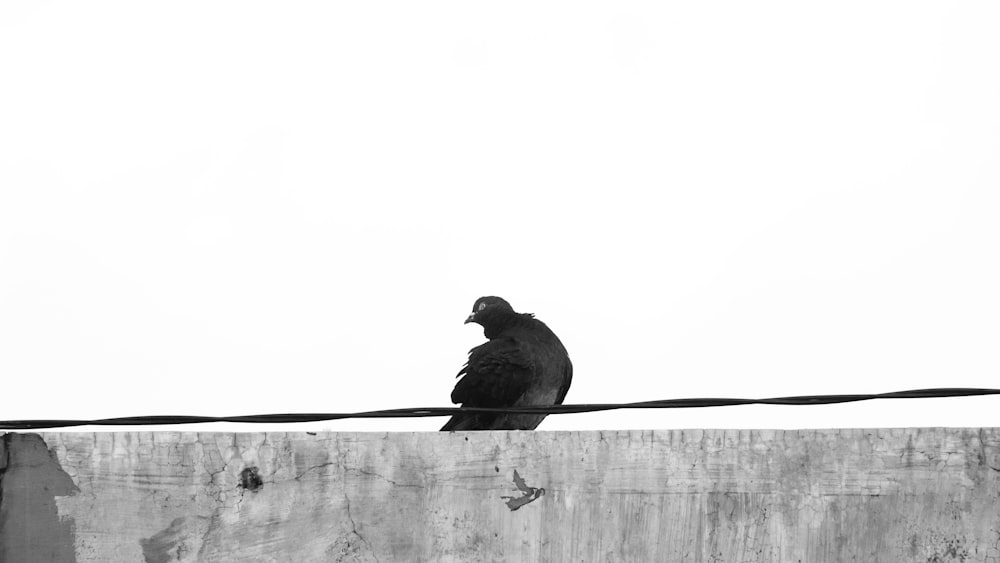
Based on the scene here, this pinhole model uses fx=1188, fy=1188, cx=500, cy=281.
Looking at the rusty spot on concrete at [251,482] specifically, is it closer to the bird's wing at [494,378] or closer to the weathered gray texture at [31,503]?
the weathered gray texture at [31,503]

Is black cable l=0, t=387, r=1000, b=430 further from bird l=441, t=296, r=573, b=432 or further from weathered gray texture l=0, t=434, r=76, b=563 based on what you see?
bird l=441, t=296, r=573, b=432

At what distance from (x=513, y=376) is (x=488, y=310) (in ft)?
3.70

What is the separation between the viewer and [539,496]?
11.5 ft

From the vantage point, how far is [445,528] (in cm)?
350

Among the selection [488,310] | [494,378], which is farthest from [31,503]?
[488,310]

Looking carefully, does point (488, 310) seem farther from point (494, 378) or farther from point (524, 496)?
point (524, 496)

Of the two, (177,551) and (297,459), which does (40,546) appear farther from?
(297,459)

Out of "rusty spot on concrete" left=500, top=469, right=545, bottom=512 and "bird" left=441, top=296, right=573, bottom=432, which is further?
"bird" left=441, top=296, right=573, bottom=432

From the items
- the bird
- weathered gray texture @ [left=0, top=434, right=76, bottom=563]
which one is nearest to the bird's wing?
the bird

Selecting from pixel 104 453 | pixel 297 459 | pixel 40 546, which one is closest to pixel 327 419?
pixel 297 459

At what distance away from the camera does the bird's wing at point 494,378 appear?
6.16 meters

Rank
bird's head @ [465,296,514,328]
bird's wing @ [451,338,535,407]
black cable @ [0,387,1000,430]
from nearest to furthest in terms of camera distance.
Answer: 1. black cable @ [0,387,1000,430]
2. bird's wing @ [451,338,535,407]
3. bird's head @ [465,296,514,328]

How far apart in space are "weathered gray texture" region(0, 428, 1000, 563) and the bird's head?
11.9 feet

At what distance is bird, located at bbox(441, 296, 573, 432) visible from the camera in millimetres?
6168
